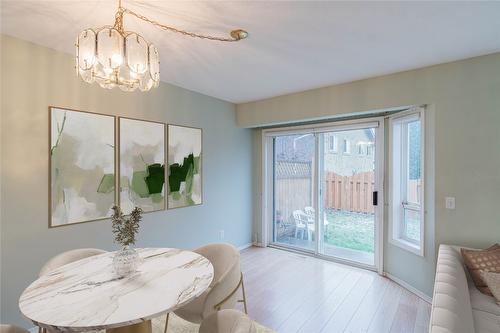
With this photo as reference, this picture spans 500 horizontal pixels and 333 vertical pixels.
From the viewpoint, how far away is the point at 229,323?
1.30 metres

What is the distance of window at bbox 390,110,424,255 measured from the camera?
296 centimetres

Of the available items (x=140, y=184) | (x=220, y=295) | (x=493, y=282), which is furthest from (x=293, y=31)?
(x=493, y=282)

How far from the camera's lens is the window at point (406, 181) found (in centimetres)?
296

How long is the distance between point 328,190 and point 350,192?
339 millimetres

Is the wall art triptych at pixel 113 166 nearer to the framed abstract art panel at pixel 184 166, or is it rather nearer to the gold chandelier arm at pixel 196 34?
the framed abstract art panel at pixel 184 166

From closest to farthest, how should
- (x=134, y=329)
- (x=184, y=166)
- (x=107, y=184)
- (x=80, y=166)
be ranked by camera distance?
(x=134, y=329)
(x=80, y=166)
(x=107, y=184)
(x=184, y=166)

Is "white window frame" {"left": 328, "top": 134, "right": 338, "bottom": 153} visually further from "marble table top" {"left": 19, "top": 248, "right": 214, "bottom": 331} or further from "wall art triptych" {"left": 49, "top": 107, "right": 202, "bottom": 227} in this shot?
"marble table top" {"left": 19, "top": 248, "right": 214, "bottom": 331}

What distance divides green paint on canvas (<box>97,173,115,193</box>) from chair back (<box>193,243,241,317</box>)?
4.49 ft

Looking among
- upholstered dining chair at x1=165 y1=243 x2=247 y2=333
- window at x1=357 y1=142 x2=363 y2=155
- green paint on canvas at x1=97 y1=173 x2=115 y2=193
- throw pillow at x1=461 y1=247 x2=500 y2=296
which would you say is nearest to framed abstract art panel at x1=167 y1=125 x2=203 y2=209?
green paint on canvas at x1=97 y1=173 x2=115 y2=193

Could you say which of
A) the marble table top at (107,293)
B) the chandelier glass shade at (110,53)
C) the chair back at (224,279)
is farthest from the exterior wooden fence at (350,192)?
the chandelier glass shade at (110,53)

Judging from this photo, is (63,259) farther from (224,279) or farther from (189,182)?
(189,182)

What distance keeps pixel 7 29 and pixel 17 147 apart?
36.9 inches

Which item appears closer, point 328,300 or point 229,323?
point 229,323

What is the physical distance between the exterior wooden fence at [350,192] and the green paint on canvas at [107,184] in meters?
2.99
